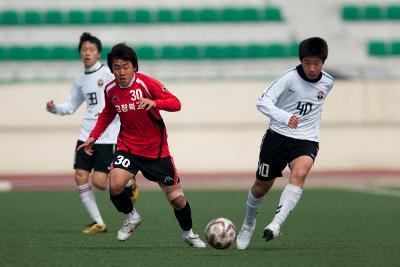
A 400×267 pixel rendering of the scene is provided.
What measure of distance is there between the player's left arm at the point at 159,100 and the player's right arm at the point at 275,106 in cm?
78

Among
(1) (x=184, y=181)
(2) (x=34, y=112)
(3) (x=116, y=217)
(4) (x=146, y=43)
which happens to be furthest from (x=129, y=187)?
(4) (x=146, y=43)

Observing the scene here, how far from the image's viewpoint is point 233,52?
25.0 metres

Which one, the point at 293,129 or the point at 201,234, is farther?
the point at 201,234

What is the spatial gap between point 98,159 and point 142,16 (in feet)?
45.7

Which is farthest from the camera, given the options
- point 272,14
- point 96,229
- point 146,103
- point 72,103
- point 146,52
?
point 272,14

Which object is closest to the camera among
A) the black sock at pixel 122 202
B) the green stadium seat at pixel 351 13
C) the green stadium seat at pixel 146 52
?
the black sock at pixel 122 202

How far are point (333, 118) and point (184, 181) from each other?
4075mm

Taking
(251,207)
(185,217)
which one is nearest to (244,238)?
(251,207)

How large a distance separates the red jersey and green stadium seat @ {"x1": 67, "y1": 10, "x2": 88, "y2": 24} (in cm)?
1629

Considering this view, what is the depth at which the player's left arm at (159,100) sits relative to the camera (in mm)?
8609

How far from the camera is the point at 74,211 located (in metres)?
14.8

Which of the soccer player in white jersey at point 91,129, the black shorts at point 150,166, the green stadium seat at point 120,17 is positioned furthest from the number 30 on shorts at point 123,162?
the green stadium seat at point 120,17

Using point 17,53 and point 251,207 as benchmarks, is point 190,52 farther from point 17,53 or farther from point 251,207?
point 251,207

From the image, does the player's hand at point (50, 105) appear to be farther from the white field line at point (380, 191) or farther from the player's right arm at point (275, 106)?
the white field line at point (380, 191)
